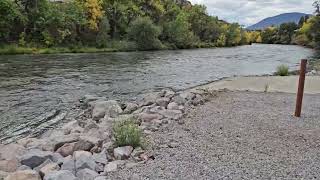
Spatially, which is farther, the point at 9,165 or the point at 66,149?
the point at 66,149

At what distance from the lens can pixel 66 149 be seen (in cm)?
899

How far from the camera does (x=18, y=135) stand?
11.8 m

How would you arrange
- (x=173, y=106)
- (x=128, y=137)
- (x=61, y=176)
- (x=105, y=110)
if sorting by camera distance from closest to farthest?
1. (x=61, y=176)
2. (x=128, y=137)
3. (x=105, y=110)
4. (x=173, y=106)

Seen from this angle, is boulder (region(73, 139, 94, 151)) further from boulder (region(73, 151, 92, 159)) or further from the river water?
the river water

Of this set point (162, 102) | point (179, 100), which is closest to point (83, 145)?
point (162, 102)

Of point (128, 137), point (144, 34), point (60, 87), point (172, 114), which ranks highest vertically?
point (144, 34)

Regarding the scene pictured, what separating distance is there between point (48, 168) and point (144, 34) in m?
60.4

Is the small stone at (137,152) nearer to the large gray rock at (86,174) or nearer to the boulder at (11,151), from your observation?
the large gray rock at (86,174)

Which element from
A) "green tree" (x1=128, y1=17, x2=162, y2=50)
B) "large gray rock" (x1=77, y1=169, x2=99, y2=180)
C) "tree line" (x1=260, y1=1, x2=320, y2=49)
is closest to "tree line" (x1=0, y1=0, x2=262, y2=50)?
"green tree" (x1=128, y1=17, x2=162, y2=50)

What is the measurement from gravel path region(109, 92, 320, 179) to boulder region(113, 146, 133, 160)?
0.59 m

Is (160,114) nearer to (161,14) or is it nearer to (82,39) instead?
(82,39)

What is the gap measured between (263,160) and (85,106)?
9963 millimetres

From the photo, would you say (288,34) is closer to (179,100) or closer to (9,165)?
(179,100)

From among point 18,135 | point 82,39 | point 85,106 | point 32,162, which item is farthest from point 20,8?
point 32,162
